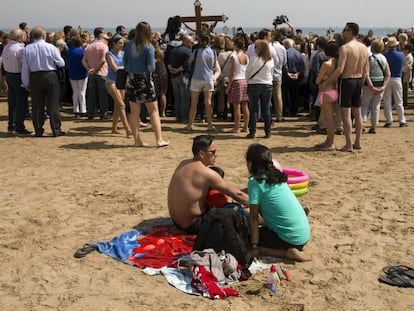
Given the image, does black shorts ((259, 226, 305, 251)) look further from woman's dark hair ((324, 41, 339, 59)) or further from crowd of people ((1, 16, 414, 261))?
woman's dark hair ((324, 41, 339, 59))

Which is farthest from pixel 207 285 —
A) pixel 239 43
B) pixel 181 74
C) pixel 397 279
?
pixel 181 74

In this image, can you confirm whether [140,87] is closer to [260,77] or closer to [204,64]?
[204,64]

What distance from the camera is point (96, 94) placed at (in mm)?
11711

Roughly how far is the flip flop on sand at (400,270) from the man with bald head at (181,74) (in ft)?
23.0

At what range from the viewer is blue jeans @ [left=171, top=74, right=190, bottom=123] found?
35.5 feet

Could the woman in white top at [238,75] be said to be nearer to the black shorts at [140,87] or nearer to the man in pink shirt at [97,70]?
the black shorts at [140,87]

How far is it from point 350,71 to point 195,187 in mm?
4113

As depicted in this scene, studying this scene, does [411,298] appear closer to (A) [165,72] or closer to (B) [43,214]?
(B) [43,214]

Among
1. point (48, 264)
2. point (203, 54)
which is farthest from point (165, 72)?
point (48, 264)

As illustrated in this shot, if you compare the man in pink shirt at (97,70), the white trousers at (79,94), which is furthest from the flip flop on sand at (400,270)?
the white trousers at (79,94)

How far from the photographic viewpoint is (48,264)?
15.0 feet

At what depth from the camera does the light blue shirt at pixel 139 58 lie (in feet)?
26.4

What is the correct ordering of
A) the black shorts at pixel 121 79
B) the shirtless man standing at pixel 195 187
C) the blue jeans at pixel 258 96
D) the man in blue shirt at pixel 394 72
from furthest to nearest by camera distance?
the man in blue shirt at pixel 394 72, the blue jeans at pixel 258 96, the black shorts at pixel 121 79, the shirtless man standing at pixel 195 187

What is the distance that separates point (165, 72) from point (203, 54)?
1.61 metres
